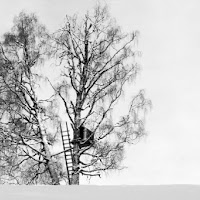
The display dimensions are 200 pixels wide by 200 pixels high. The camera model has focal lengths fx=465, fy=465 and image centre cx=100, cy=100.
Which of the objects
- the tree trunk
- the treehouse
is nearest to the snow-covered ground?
the tree trunk

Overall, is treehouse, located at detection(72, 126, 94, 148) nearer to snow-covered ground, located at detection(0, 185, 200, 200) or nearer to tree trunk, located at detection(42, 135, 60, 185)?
tree trunk, located at detection(42, 135, 60, 185)

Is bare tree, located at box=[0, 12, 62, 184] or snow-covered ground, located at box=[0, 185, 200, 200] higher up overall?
bare tree, located at box=[0, 12, 62, 184]

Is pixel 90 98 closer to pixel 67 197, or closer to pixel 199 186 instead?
pixel 199 186

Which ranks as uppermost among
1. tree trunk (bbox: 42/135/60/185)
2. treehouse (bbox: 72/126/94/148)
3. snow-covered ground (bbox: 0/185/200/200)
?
treehouse (bbox: 72/126/94/148)

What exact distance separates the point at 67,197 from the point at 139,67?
9821mm

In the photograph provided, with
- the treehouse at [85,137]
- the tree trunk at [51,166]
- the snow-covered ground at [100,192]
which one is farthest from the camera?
the treehouse at [85,137]

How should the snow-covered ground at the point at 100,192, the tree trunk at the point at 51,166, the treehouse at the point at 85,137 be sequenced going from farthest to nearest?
the treehouse at the point at 85,137, the tree trunk at the point at 51,166, the snow-covered ground at the point at 100,192

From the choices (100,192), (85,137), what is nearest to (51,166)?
(85,137)

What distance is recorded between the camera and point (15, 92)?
43.4 ft

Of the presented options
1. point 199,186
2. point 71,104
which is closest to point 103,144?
point 71,104

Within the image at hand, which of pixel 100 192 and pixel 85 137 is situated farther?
pixel 85 137

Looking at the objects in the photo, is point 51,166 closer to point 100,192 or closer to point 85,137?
point 85,137

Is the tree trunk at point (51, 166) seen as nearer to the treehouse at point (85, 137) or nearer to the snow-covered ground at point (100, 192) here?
the treehouse at point (85, 137)

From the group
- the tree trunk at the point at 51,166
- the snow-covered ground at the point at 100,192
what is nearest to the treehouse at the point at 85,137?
the tree trunk at the point at 51,166
